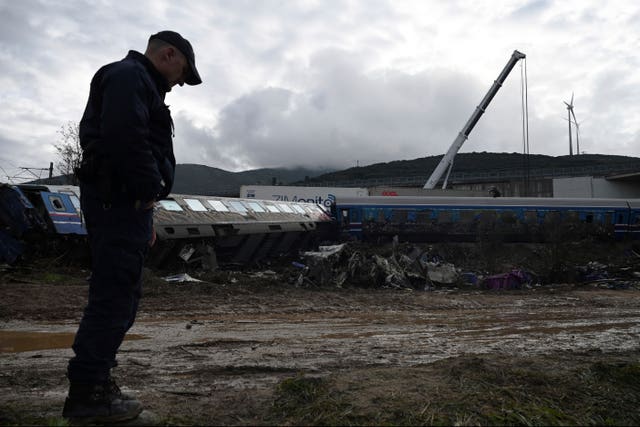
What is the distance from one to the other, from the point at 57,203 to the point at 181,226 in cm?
303

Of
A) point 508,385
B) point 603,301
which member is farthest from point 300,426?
point 603,301

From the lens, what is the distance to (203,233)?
14.2m

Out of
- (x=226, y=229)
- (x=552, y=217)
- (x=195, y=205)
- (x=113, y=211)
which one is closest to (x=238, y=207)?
(x=226, y=229)

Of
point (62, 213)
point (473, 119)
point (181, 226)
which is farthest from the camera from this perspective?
point (473, 119)

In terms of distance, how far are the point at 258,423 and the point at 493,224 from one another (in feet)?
75.3

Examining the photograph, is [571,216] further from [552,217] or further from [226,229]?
[226,229]

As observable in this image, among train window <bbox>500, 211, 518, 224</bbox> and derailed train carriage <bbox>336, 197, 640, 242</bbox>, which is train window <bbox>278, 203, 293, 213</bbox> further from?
train window <bbox>500, 211, 518, 224</bbox>

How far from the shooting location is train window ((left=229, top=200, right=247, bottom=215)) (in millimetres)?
17072

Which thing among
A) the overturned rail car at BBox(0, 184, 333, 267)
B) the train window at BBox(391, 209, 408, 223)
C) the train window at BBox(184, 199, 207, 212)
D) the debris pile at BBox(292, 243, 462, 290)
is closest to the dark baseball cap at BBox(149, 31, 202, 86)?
the debris pile at BBox(292, 243, 462, 290)

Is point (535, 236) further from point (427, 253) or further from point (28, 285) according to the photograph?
point (28, 285)

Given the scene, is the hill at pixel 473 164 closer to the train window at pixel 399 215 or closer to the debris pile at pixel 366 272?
the train window at pixel 399 215

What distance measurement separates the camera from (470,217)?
2439 cm

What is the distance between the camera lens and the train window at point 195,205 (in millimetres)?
14887

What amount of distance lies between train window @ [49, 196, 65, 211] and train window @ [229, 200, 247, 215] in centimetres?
577
